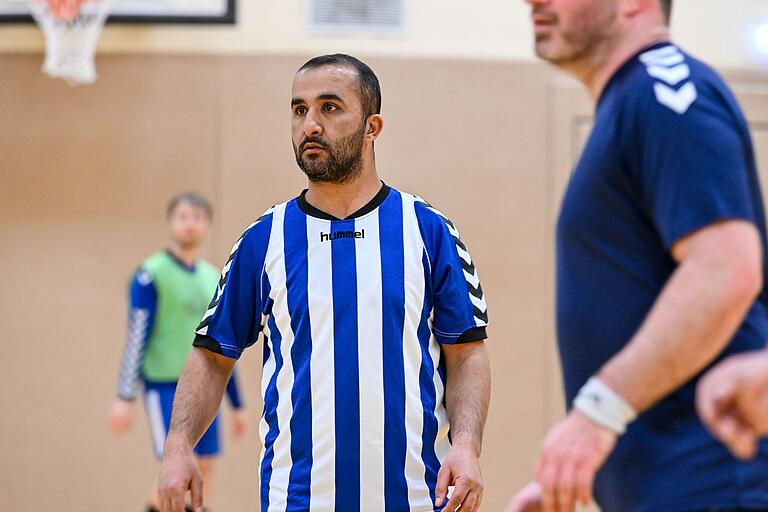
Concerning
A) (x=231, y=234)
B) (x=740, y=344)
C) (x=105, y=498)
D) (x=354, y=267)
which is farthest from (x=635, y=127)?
(x=105, y=498)

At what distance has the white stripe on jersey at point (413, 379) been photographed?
333 centimetres

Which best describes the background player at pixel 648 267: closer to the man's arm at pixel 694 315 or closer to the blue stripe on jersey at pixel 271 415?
the man's arm at pixel 694 315

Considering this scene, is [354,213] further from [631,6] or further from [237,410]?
[237,410]

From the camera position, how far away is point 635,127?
2094mm

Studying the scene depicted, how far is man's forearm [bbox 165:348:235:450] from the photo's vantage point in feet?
11.2

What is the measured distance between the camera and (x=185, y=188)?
8.40 meters

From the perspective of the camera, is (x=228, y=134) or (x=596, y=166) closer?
(x=596, y=166)

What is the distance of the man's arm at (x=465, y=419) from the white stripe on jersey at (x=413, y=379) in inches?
3.4

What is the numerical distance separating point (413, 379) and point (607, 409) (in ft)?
4.78

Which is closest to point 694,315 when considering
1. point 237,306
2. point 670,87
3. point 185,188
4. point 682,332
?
point 682,332

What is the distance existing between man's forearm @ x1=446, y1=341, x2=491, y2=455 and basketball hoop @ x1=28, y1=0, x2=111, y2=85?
541 cm

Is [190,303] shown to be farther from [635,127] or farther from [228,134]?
[635,127]

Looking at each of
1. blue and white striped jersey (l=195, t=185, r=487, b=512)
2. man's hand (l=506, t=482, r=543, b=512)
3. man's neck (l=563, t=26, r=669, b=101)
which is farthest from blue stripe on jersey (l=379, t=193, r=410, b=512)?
man's neck (l=563, t=26, r=669, b=101)

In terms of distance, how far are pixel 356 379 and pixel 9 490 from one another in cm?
580
